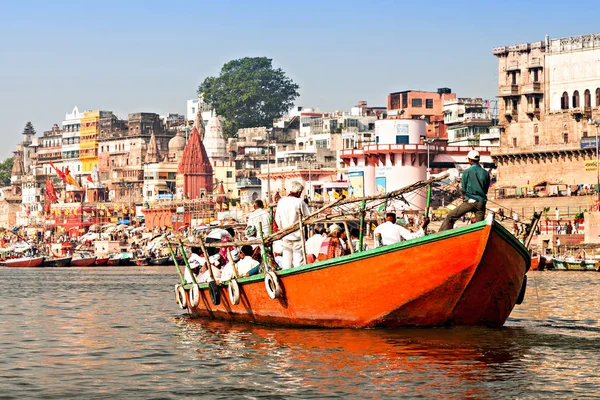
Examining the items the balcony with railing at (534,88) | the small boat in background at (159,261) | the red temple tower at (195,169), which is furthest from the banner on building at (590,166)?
the red temple tower at (195,169)

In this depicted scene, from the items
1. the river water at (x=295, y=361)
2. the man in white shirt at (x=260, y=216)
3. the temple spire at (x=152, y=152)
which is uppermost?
the temple spire at (x=152, y=152)

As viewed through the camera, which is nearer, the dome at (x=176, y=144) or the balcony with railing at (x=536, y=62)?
the balcony with railing at (x=536, y=62)

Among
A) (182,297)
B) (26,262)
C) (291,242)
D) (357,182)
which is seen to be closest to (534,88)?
(357,182)

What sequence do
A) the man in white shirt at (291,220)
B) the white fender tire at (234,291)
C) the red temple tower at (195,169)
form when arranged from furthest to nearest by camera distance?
the red temple tower at (195,169) → the white fender tire at (234,291) → the man in white shirt at (291,220)

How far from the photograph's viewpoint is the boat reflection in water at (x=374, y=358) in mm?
18047

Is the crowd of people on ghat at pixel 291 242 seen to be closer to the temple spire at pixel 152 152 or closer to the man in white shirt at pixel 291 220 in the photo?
the man in white shirt at pixel 291 220

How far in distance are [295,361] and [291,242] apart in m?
4.89

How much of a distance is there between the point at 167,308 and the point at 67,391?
1828cm

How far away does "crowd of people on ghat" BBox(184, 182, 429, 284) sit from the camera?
78.6ft

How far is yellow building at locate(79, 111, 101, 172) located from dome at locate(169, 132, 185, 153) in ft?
70.0

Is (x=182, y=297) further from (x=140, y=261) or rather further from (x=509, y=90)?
(x=140, y=261)

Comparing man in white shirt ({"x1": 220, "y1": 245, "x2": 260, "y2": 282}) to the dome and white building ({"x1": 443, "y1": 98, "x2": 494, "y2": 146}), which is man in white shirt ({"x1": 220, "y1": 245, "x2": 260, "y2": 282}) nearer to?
white building ({"x1": 443, "y1": 98, "x2": 494, "y2": 146})

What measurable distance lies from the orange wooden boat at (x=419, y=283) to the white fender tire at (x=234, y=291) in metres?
1.85

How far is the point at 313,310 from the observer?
24266 millimetres
